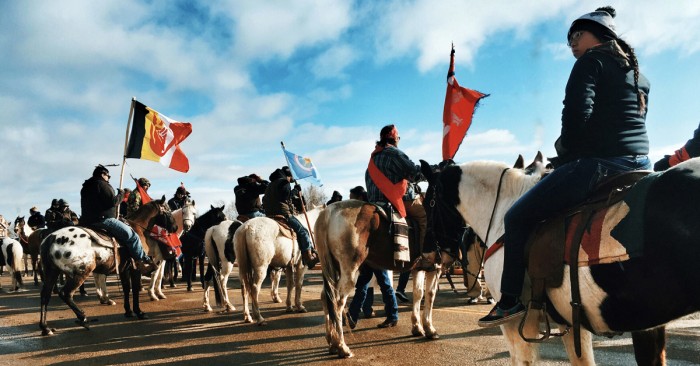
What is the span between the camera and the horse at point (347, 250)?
6.17 m

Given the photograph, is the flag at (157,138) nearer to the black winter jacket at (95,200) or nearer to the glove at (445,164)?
the black winter jacket at (95,200)

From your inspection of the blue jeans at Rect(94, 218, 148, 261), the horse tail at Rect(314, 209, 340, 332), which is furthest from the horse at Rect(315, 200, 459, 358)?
the blue jeans at Rect(94, 218, 148, 261)

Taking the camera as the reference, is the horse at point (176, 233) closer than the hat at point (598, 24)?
No

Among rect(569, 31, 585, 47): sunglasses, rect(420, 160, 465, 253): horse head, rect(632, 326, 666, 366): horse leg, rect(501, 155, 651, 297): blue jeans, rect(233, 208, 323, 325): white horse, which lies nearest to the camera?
rect(501, 155, 651, 297): blue jeans

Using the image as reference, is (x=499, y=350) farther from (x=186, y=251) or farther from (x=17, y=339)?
(x=186, y=251)

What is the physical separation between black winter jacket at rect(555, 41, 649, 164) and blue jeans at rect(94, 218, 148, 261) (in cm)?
847

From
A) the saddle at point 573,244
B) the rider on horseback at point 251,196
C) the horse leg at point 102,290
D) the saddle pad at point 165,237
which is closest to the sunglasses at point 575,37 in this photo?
the saddle at point 573,244

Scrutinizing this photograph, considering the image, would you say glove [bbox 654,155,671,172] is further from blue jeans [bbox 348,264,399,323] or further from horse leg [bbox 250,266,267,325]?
horse leg [bbox 250,266,267,325]

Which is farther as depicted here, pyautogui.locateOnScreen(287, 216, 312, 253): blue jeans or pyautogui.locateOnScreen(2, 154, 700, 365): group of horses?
pyautogui.locateOnScreen(287, 216, 312, 253): blue jeans

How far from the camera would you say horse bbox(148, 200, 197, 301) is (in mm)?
12219

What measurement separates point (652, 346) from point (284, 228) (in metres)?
7.04

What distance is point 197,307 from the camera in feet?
35.1

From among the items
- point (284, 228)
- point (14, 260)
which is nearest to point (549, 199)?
point (284, 228)

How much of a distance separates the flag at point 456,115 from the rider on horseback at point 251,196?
581cm
